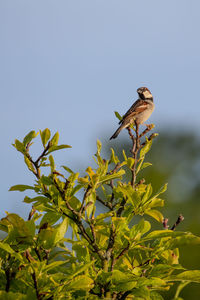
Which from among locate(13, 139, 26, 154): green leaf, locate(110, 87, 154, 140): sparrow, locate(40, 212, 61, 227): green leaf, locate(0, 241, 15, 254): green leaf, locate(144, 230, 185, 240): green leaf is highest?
locate(110, 87, 154, 140): sparrow

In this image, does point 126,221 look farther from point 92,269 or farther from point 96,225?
point 92,269

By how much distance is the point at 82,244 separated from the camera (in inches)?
128

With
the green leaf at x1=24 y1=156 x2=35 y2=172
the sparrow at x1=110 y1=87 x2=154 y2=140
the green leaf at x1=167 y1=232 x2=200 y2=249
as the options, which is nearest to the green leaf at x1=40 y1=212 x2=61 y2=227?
the green leaf at x1=24 y1=156 x2=35 y2=172

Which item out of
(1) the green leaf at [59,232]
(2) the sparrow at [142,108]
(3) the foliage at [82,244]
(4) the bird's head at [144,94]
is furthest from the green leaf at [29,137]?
(4) the bird's head at [144,94]

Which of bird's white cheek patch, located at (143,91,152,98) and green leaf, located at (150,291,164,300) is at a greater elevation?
bird's white cheek patch, located at (143,91,152,98)

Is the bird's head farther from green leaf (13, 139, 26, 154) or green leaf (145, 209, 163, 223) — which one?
green leaf (13, 139, 26, 154)

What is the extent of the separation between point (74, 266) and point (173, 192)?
60.2 ft

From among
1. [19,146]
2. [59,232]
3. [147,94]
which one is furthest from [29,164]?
[147,94]

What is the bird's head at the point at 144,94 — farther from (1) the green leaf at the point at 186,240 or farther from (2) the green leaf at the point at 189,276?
(2) the green leaf at the point at 189,276

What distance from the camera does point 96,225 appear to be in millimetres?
3250

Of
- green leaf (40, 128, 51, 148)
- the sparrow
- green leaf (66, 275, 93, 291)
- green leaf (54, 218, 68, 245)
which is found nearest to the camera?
green leaf (66, 275, 93, 291)

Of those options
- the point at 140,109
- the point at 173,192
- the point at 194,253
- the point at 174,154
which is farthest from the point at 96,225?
the point at 174,154

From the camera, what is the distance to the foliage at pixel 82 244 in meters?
2.86

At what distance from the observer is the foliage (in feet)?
9.39
